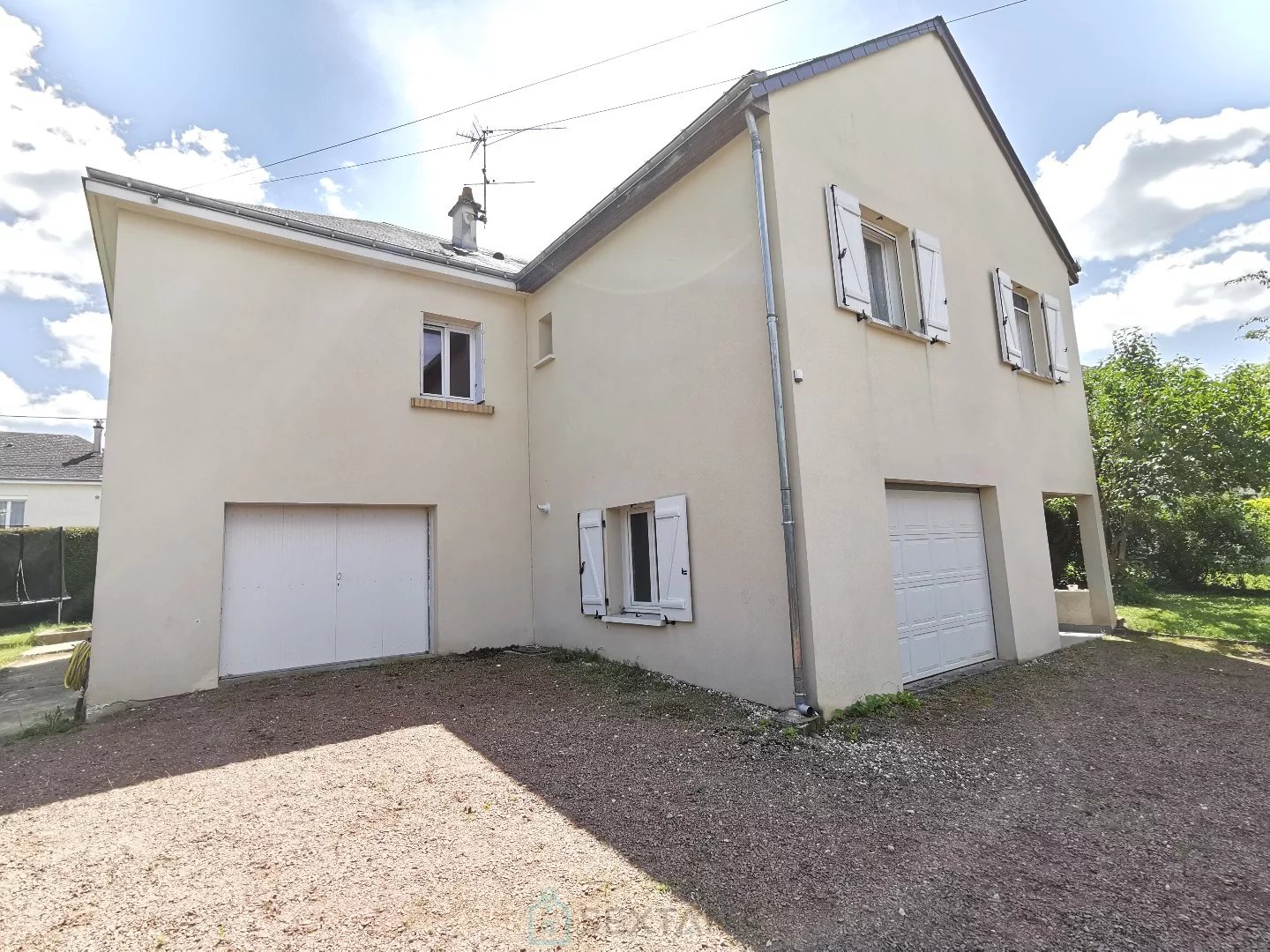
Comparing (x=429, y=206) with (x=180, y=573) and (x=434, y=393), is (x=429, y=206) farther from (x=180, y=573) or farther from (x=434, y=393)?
(x=180, y=573)

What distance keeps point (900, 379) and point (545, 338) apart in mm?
4828

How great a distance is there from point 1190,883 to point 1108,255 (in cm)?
1103

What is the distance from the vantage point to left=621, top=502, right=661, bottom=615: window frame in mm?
6445

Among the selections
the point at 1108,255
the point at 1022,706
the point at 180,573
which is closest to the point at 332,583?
the point at 180,573

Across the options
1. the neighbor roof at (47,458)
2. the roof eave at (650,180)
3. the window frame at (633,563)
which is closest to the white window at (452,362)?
the roof eave at (650,180)

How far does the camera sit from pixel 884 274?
6398 millimetres

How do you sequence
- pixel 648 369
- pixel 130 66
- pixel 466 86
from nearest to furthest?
pixel 130 66, pixel 648 369, pixel 466 86

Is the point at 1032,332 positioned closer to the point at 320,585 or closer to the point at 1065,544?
the point at 1065,544

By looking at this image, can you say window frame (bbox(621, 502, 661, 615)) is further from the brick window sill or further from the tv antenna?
the tv antenna

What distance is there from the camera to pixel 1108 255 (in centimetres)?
1012

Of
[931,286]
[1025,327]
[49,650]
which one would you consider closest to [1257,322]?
[1025,327]

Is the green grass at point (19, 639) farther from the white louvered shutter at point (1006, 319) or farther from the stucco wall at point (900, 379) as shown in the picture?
the white louvered shutter at point (1006, 319)

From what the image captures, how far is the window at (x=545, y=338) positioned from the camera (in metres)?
8.41

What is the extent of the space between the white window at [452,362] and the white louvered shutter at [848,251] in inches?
191
